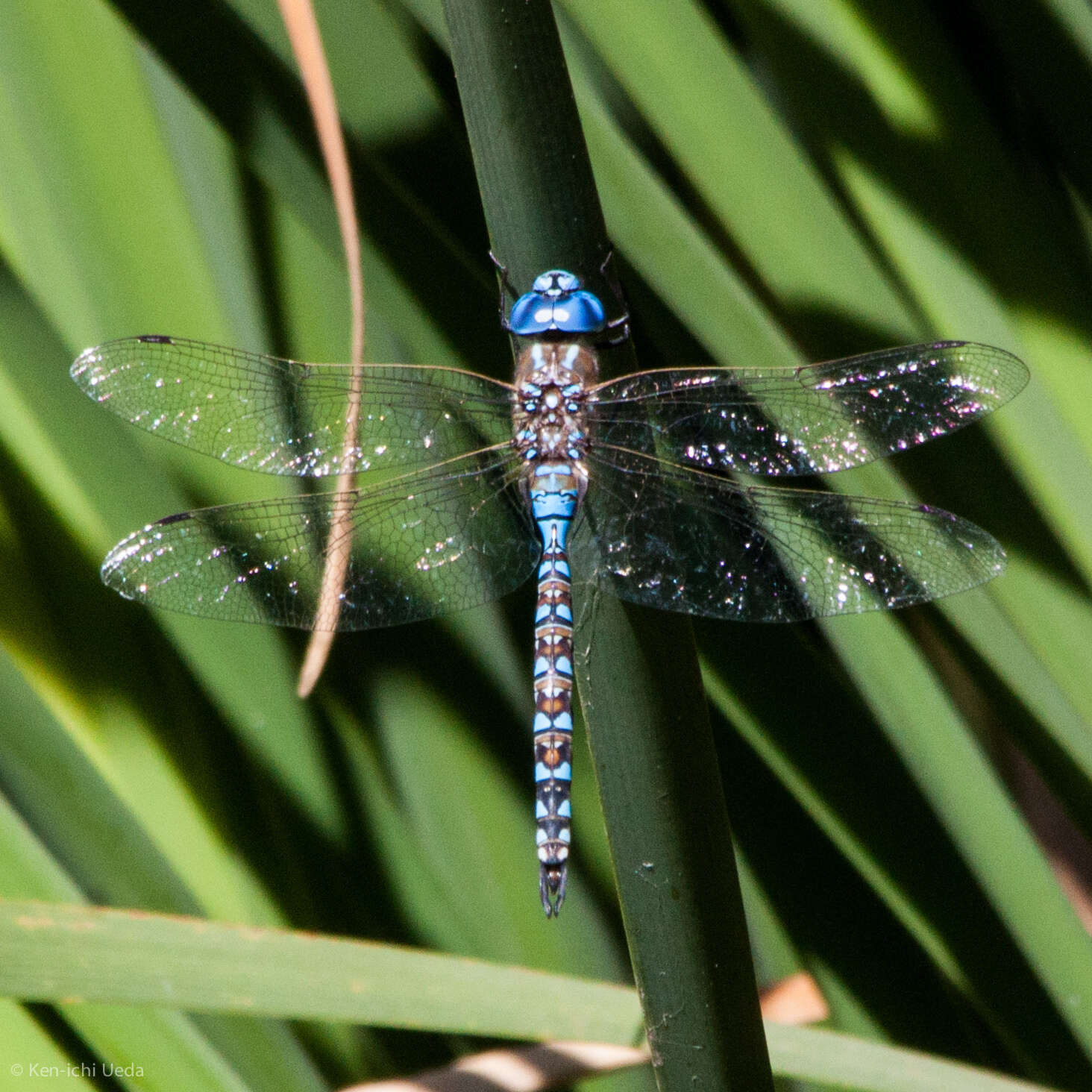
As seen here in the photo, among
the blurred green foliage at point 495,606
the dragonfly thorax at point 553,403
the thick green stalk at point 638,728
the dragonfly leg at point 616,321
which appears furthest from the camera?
the dragonfly thorax at point 553,403

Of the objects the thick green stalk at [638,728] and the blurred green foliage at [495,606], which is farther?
the blurred green foliage at [495,606]

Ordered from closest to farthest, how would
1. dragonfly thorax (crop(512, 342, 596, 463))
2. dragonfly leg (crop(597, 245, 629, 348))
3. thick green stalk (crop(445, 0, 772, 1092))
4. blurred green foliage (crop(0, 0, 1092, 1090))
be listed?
thick green stalk (crop(445, 0, 772, 1092))
dragonfly leg (crop(597, 245, 629, 348))
blurred green foliage (crop(0, 0, 1092, 1090))
dragonfly thorax (crop(512, 342, 596, 463))

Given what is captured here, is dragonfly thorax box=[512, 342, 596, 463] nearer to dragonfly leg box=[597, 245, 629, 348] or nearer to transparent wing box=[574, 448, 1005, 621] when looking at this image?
transparent wing box=[574, 448, 1005, 621]

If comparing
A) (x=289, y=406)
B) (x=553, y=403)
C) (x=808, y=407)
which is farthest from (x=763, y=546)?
(x=289, y=406)

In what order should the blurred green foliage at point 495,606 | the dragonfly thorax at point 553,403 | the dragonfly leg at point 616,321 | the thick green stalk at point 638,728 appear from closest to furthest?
the thick green stalk at point 638,728, the dragonfly leg at point 616,321, the blurred green foliage at point 495,606, the dragonfly thorax at point 553,403

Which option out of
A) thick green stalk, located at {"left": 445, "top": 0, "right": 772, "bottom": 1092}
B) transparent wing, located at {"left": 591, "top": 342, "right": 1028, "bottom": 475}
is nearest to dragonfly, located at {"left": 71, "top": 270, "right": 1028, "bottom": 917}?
transparent wing, located at {"left": 591, "top": 342, "right": 1028, "bottom": 475}

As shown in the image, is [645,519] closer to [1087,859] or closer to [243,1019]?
[243,1019]

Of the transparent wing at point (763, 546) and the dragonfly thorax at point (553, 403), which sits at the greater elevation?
the dragonfly thorax at point (553, 403)

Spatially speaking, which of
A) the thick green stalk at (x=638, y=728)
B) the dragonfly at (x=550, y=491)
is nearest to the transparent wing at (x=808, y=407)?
the dragonfly at (x=550, y=491)

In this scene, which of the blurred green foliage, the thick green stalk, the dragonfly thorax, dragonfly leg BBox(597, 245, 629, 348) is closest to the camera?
the thick green stalk

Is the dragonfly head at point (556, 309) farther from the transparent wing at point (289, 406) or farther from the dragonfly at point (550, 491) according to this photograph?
the transparent wing at point (289, 406)
